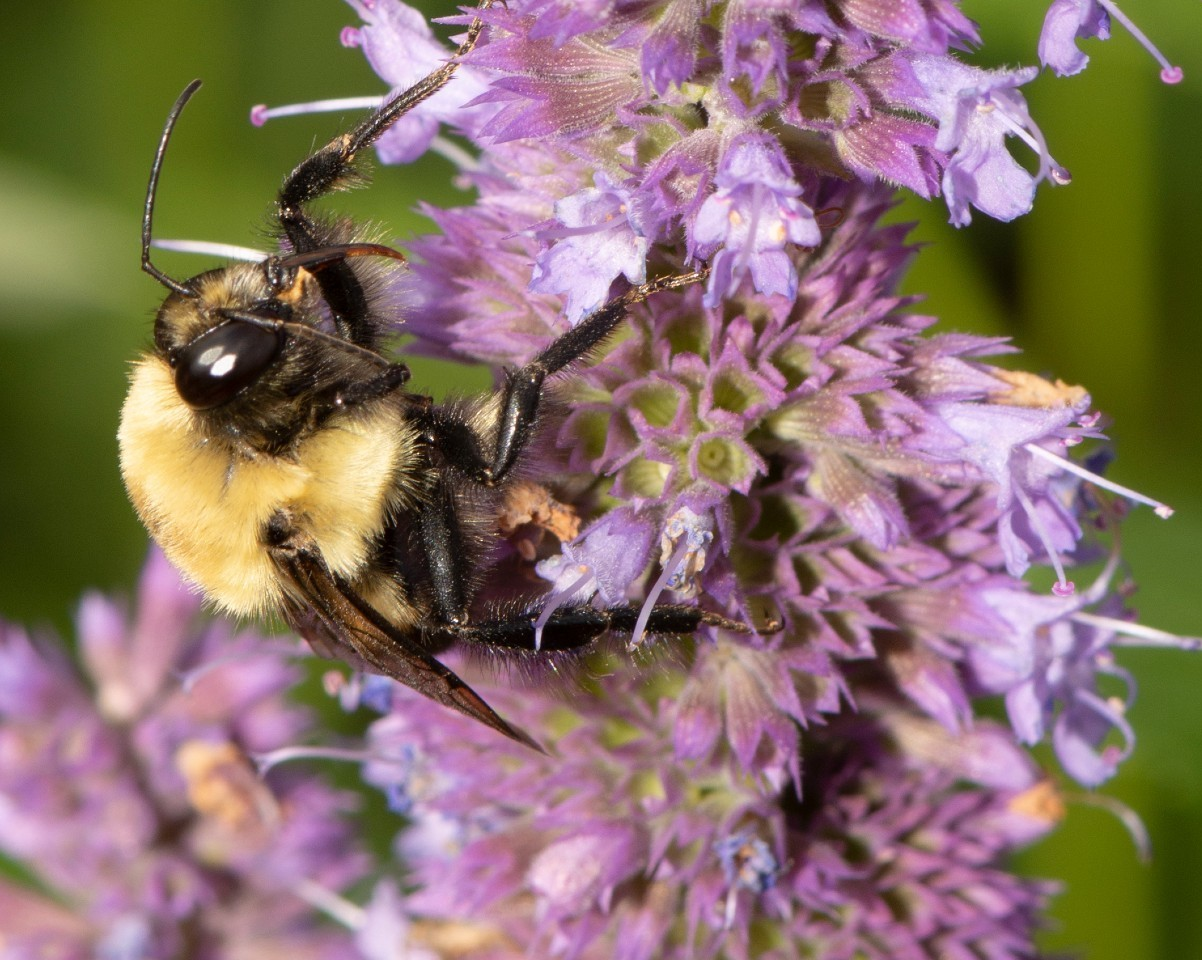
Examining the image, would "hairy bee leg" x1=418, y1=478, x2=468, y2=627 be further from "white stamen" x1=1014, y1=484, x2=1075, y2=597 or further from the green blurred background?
the green blurred background

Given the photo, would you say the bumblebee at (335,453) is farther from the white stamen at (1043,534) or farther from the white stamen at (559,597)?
the white stamen at (1043,534)

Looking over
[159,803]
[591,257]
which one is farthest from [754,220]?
[159,803]

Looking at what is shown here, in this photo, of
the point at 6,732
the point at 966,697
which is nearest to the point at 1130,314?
the point at 966,697

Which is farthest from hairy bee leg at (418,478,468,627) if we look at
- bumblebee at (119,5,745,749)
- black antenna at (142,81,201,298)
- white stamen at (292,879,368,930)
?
white stamen at (292,879,368,930)

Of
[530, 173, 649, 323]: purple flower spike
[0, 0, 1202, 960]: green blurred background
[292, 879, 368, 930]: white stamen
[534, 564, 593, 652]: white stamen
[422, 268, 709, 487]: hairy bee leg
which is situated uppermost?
[530, 173, 649, 323]: purple flower spike

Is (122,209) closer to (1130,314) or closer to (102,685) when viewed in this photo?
(102,685)

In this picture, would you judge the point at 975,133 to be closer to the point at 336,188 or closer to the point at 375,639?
the point at 336,188
